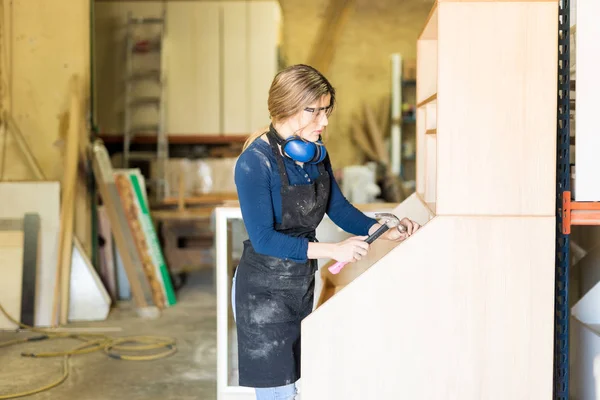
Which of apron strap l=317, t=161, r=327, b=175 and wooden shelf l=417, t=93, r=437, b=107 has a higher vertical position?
wooden shelf l=417, t=93, r=437, b=107

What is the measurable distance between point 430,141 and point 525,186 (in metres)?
0.83

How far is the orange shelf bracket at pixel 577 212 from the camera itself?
2314mm

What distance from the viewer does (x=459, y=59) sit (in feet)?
7.00

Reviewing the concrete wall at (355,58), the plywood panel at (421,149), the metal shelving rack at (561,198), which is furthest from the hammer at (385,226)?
the concrete wall at (355,58)

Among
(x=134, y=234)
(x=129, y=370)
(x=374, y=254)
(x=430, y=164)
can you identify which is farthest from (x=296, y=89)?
(x=134, y=234)

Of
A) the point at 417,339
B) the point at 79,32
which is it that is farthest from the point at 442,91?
the point at 79,32

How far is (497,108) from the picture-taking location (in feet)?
7.01

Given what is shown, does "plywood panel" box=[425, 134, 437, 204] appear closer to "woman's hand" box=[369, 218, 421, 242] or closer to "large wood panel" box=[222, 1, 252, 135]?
"woman's hand" box=[369, 218, 421, 242]

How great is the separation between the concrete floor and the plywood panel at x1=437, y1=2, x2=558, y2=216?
2211 millimetres

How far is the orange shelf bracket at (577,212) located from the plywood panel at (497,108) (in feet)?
0.70

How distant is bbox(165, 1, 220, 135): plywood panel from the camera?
29.6 feet

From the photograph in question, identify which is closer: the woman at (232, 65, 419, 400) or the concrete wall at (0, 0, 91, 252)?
the woman at (232, 65, 419, 400)

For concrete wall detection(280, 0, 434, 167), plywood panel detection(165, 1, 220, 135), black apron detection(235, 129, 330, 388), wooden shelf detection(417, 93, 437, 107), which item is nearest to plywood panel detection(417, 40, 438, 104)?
wooden shelf detection(417, 93, 437, 107)


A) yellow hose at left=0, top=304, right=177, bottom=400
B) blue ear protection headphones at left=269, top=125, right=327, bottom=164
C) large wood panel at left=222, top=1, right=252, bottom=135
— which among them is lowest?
yellow hose at left=0, top=304, right=177, bottom=400
